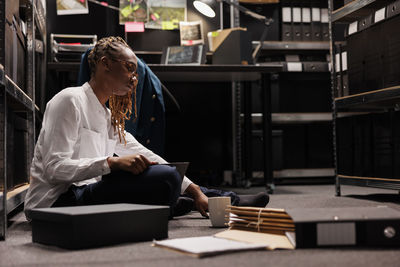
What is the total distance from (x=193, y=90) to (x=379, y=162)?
2.06 m

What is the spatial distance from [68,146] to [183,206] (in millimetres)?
653

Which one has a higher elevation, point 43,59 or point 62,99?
point 43,59

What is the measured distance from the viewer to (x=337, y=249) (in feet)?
3.67

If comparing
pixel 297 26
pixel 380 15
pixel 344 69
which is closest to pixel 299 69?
pixel 297 26

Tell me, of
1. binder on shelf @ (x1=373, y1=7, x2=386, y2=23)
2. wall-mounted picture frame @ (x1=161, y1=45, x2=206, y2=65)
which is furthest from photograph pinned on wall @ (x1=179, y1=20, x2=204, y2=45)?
binder on shelf @ (x1=373, y1=7, x2=386, y2=23)

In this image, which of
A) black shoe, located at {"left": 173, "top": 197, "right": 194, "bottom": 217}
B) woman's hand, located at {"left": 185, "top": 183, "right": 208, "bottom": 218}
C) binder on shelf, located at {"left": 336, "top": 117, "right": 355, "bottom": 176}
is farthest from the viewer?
binder on shelf, located at {"left": 336, "top": 117, "right": 355, "bottom": 176}

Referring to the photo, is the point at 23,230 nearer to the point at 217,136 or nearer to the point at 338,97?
the point at 338,97

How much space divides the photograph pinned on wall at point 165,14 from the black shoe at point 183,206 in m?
2.48

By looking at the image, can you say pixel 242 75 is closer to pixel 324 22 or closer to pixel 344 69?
pixel 344 69

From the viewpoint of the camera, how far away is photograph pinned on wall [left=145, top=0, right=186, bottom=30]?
4.18 m

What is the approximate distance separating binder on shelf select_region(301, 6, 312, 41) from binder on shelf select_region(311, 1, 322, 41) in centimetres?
3

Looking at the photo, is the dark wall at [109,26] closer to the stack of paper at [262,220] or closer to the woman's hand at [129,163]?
the woman's hand at [129,163]

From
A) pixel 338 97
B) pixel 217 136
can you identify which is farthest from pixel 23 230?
pixel 217 136

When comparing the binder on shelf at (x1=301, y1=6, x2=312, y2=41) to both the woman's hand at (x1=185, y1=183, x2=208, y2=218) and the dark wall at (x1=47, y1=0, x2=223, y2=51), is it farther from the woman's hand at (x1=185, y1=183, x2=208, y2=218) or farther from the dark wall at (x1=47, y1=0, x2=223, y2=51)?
the woman's hand at (x1=185, y1=183, x2=208, y2=218)
